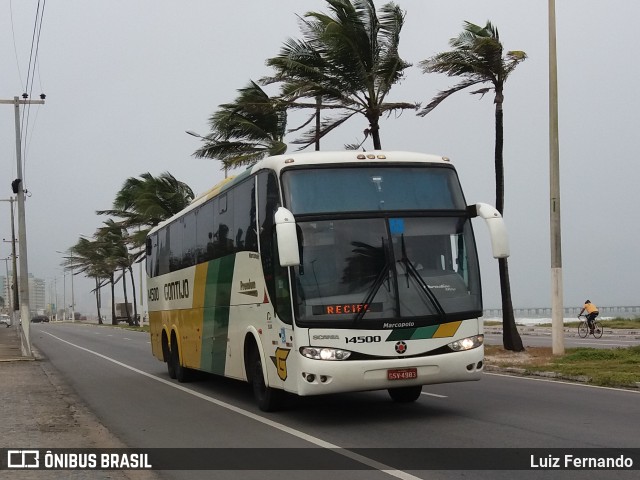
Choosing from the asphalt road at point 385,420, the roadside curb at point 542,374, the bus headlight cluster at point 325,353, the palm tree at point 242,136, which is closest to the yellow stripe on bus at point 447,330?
the asphalt road at point 385,420

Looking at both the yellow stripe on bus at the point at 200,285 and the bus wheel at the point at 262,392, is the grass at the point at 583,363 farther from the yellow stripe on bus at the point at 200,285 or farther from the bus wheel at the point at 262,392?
the yellow stripe on bus at the point at 200,285

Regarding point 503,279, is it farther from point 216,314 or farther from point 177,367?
point 216,314

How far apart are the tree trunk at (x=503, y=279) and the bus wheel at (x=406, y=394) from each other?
9756 millimetres

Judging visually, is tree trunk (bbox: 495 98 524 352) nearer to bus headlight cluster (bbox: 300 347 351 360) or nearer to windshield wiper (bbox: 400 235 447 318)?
windshield wiper (bbox: 400 235 447 318)

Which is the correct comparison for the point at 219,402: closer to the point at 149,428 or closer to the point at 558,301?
the point at 149,428

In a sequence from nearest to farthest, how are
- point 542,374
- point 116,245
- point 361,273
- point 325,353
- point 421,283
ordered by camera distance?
point 325,353 < point 361,273 < point 421,283 < point 542,374 < point 116,245

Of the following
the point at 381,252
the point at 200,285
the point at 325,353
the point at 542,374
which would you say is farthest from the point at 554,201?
the point at 325,353

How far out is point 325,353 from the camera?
10375mm

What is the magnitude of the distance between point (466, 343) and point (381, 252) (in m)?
1.67

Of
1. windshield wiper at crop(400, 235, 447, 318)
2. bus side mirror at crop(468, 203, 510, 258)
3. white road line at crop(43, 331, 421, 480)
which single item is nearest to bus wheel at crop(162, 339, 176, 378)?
white road line at crop(43, 331, 421, 480)

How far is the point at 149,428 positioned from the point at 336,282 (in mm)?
3339

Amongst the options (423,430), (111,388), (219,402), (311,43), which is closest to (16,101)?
(311,43)

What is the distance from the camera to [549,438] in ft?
30.5

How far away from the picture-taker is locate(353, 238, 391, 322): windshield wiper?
1043 centimetres
